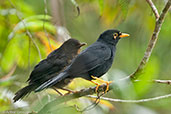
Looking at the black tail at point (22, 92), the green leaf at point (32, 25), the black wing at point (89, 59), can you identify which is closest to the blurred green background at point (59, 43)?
the green leaf at point (32, 25)

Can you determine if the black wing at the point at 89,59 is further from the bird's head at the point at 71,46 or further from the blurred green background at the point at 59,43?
the bird's head at the point at 71,46

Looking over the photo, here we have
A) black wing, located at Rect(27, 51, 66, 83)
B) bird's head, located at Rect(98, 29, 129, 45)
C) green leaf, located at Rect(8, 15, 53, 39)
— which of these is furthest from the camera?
green leaf, located at Rect(8, 15, 53, 39)

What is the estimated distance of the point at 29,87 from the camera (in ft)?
15.6

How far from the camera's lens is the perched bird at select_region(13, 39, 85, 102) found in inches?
189

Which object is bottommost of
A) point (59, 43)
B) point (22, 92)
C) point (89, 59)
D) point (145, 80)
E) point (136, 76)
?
point (22, 92)

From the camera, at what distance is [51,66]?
5.14 m

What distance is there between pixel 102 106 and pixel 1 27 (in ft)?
9.40

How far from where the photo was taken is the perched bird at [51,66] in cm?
481

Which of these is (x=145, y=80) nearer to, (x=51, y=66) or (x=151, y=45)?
(x=151, y=45)

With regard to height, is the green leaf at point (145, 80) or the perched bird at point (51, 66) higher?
the green leaf at point (145, 80)

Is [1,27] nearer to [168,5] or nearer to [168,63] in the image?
[168,63]

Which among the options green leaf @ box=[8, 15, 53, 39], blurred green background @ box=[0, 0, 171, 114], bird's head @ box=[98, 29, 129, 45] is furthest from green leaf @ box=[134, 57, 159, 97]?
green leaf @ box=[8, 15, 53, 39]

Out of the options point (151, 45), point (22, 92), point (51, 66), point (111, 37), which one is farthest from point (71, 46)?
point (151, 45)

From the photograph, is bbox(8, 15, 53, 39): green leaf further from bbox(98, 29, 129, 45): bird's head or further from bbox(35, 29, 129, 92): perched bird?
bbox(35, 29, 129, 92): perched bird
